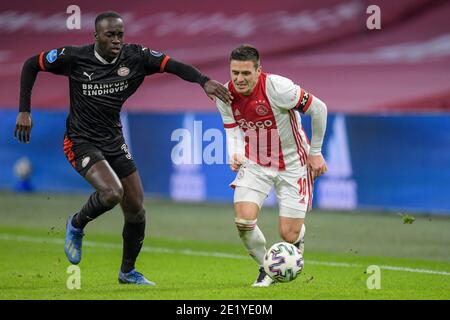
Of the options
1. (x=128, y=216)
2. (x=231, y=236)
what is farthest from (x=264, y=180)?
(x=231, y=236)

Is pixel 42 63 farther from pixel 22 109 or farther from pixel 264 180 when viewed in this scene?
pixel 264 180

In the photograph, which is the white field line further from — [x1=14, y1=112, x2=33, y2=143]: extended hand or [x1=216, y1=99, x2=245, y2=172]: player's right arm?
[x1=14, y1=112, x2=33, y2=143]: extended hand

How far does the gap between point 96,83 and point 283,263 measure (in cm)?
232

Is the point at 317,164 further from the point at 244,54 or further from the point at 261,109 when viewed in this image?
the point at 244,54

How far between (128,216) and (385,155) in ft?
23.8

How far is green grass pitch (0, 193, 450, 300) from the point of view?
9.42m

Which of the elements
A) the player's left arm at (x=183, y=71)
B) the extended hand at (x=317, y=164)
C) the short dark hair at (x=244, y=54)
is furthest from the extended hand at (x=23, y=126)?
the extended hand at (x=317, y=164)

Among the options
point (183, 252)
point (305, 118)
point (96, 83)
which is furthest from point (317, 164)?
point (305, 118)

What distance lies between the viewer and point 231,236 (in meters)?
14.7

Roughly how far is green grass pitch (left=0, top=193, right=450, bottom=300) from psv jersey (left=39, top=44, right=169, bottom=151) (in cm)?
140

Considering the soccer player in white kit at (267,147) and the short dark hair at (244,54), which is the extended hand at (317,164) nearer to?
the soccer player in white kit at (267,147)

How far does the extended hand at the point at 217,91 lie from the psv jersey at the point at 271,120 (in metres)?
0.22

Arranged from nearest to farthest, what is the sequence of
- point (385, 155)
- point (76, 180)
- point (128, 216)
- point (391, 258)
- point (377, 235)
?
point (128, 216) → point (391, 258) → point (377, 235) → point (385, 155) → point (76, 180)

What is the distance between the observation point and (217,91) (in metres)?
9.45
